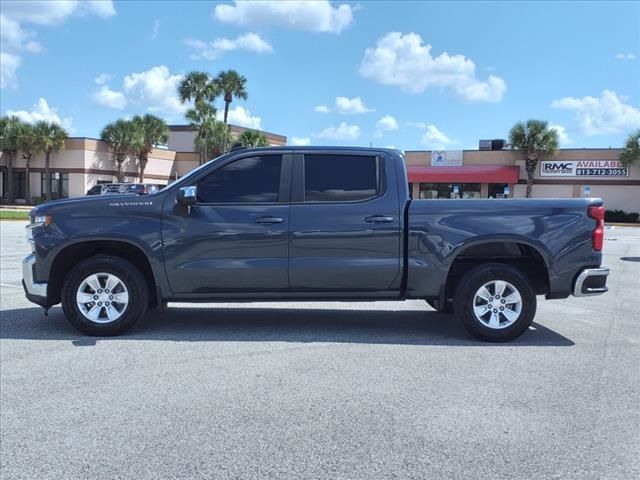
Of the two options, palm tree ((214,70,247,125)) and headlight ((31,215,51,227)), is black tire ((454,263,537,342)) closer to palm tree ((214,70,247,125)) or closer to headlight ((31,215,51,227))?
headlight ((31,215,51,227))

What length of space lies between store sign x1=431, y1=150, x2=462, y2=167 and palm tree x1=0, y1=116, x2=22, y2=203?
33.2m

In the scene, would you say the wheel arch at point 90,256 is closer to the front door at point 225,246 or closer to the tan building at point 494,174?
the front door at point 225,246

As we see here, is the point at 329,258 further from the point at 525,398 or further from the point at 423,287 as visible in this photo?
the point at 525,398

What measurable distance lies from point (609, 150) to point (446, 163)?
37.9ft

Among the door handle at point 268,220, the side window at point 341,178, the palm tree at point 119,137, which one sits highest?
the palm tree at point 119,137

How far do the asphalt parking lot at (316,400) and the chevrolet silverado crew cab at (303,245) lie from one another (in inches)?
18.5

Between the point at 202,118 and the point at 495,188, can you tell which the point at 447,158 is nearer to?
the point at 495,188

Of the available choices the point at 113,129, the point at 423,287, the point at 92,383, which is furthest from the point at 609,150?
the point at 92,383

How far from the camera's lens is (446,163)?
45312 mm

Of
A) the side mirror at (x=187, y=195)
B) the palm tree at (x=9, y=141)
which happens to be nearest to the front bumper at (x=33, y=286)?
the side mirror at (x=187, y=195)

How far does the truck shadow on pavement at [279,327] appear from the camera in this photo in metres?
6.38

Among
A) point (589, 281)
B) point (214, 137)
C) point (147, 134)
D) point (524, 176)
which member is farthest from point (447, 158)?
point (589, 281)

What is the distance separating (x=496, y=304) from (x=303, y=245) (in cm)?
213

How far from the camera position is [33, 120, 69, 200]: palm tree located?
47.7 metres
